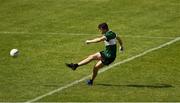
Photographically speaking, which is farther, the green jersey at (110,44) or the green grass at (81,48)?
the green jersey at (110,44)

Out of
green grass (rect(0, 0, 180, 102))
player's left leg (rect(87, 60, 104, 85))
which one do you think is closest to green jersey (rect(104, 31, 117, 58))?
player's left leg (rect(87, 60, 104, 85))

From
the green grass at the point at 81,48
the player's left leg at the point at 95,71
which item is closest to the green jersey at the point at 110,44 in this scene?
the player's left leg at the point at 95,71

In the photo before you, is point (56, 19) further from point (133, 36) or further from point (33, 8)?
point (133, 36)

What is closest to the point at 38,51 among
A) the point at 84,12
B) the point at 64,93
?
the point at 64,93

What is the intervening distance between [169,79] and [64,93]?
380 cm

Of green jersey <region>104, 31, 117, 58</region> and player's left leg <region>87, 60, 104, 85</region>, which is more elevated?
green jersey <region>104, 31, 117, 58</region>

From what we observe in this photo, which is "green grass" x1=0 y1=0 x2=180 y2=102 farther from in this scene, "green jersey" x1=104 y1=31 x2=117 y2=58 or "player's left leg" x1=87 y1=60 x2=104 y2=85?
"green jersey" x1=104 y1=31 x2=117 y2=58

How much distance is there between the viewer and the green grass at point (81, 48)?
19594mm

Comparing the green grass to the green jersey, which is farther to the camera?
the green jersey

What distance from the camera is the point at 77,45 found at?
26234mm

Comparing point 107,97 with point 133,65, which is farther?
point 133,65

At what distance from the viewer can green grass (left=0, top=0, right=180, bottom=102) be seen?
19.6 m

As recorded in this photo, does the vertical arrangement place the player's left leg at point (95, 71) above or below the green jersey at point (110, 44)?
below

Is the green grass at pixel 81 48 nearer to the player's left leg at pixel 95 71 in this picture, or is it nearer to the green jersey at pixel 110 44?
the player's left leg at pixel 95 71
